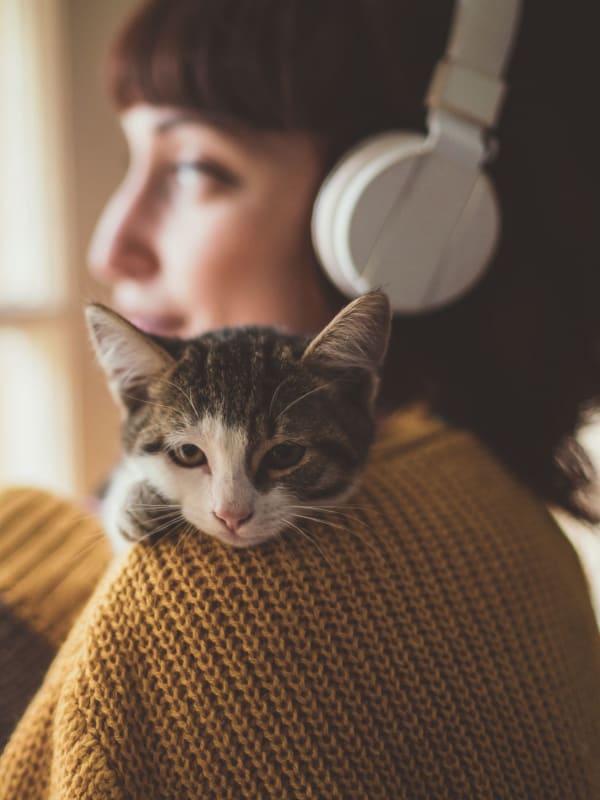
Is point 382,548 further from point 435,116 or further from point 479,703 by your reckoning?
point 435,116

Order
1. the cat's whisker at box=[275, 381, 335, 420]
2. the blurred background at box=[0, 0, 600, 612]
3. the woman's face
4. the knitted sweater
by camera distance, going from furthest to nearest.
A: the blurred background at box=[0, 0, 600, 612], the woman's face, the cat's whisker at box=[275, 381, 335, 420], the knitted sweater

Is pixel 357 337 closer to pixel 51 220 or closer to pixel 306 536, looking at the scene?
pixel 306 536

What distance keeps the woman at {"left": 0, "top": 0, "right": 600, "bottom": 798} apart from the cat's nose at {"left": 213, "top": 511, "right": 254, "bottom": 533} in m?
0.02

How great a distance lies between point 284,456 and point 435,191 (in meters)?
0.34

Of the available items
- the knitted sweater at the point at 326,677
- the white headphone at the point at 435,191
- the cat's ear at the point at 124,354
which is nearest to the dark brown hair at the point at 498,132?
the white headphone at the point at 435,191

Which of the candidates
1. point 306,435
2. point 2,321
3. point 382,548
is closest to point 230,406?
point 306,435

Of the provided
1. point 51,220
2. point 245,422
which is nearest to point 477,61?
point 245,422

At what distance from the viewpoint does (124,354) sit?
23.9 inches

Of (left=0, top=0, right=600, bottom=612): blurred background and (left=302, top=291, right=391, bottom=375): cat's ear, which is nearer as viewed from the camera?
(left=302, top=291, right=391, bottom=375): cat's ear

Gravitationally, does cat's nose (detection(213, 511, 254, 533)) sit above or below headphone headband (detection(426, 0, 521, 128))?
below

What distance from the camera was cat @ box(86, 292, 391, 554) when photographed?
536mm

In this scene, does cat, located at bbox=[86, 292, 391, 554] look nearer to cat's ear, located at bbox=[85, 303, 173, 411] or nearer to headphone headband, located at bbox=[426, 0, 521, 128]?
cat's ear, located at bbox=[85, 303, 173, 411]

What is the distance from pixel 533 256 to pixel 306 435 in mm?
457

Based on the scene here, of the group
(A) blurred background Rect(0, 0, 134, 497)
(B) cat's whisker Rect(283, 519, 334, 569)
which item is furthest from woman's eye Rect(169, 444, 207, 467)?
(A) blurred background Rect(0, 0, 134, 497)
